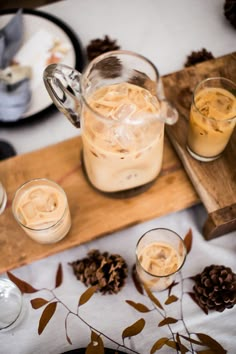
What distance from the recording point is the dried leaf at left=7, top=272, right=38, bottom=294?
2.08 ft

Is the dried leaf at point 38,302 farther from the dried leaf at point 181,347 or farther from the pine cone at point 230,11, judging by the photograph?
the pine cone at point 230,11

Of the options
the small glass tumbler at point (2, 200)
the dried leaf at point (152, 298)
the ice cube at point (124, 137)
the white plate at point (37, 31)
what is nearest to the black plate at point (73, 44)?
the white plate at point (37, 31)

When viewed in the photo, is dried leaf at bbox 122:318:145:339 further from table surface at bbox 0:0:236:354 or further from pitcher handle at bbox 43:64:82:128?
pitcher handle at bbox 43:64:82:128

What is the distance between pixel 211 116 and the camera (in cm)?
61

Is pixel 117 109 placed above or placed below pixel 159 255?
above

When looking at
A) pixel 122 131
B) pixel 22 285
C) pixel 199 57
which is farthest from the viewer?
pixel 199 57

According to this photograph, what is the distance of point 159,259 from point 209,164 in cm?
17

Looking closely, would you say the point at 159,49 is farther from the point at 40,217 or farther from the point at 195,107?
the point at 40,217

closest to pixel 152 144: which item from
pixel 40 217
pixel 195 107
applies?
pixel 195 107

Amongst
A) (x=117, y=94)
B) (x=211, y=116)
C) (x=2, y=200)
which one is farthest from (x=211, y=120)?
(x=2, y=200)

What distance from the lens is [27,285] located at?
64 cm

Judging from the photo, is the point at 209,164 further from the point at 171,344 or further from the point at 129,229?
the point at 171,344

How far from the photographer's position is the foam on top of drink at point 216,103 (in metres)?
0.61

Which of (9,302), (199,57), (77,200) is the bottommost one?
(9,302)
